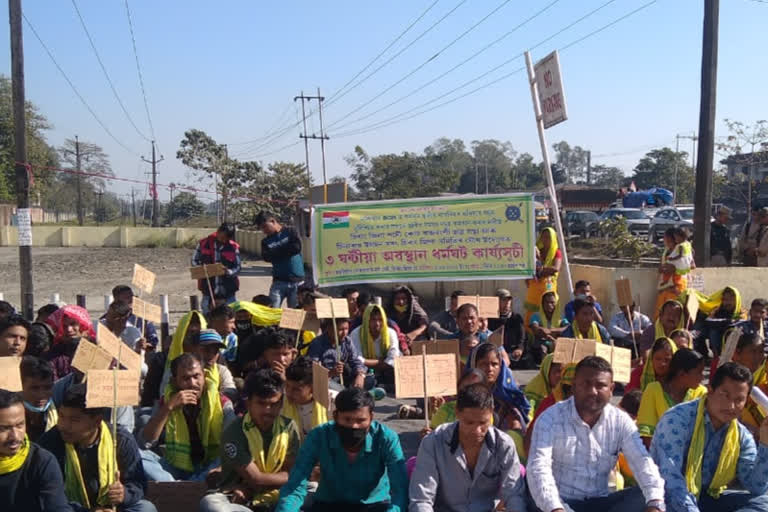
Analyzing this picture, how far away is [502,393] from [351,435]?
1607 millimetres

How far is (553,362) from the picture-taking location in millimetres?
5586

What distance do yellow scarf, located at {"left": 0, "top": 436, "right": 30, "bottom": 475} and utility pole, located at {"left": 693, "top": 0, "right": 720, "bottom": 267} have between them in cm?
1098

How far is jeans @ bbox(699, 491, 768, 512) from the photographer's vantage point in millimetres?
4109

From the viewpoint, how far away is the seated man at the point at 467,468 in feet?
13.1

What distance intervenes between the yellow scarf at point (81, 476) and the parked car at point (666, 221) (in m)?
23.9

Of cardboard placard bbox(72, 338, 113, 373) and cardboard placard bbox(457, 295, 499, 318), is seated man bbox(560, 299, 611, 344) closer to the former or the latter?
cardboard placard bbox(457, 295, 499, 318)

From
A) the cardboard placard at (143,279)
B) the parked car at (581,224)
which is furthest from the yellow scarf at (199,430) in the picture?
the parked car at (581,224)

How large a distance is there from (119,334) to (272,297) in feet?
7.52

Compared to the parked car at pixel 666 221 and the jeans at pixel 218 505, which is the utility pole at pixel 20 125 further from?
the parked car at pixel 666 221

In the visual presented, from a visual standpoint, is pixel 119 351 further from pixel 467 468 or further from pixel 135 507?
pixel 467 468

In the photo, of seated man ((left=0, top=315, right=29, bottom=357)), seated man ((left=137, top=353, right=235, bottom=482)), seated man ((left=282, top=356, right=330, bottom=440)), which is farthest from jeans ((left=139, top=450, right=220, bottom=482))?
seated man ((left=0, top=315, right=29, bottom=357))

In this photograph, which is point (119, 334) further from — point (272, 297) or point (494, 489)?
point (494, 489)

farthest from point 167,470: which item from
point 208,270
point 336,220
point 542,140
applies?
point 542,140

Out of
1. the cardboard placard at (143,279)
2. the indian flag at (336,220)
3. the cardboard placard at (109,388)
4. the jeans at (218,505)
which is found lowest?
the jeans at (218,505)
